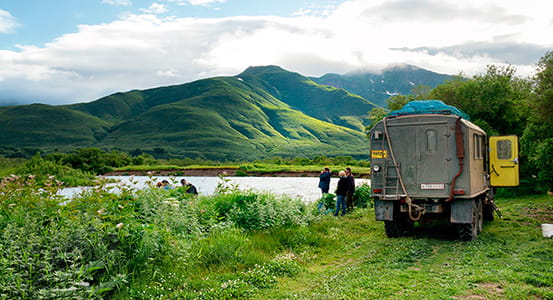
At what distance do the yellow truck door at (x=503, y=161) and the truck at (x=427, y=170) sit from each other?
7.15 feet

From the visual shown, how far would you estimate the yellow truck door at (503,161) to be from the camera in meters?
15.7

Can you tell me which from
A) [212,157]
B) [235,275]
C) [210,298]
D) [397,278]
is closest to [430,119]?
[397,278]

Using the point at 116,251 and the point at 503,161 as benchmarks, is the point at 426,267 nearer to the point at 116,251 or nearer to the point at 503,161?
the point at 116,251

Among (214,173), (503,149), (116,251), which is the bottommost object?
(214,173)

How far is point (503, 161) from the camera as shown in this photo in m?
16.0

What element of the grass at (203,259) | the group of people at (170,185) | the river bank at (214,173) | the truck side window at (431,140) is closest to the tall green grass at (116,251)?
the grass at (203,259)

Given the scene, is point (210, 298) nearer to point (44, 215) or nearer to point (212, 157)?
point (44, 215)

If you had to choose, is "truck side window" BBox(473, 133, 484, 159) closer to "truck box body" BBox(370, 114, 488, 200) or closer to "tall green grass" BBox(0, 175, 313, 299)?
"truck box body" BBox(370, 114, 488, 200)

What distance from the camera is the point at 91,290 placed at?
249 inches

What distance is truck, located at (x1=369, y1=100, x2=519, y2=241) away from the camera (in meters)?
12.4

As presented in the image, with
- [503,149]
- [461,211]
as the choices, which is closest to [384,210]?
[461,211]

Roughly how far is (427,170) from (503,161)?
5118mm

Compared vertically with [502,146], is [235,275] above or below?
below

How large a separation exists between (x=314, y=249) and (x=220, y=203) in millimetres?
3325
